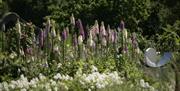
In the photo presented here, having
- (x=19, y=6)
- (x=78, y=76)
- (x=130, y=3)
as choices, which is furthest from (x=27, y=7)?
(x=78, y=76)

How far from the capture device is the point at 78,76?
8594 millimetres

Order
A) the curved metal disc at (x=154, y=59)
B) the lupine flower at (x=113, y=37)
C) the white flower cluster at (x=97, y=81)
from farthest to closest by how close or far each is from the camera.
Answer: the lupine flower at (x=113, y=37)
the white flower cluster at (x=97, y=81)
the curved metal disc at (x=154, y=59)

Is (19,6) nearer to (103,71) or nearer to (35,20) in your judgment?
(35,20)

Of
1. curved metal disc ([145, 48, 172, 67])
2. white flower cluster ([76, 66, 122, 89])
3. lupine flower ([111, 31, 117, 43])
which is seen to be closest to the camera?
curved metal disc ([145, 48, 172, 67])

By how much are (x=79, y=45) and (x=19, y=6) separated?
29296 mm

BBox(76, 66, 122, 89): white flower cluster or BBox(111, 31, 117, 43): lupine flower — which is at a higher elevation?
BBox(76, 66, 122, 89): white flower cluster

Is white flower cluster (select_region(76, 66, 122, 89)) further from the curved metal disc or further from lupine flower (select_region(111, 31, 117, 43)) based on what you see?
lupine flower (select_region(111, 31, 117, 43))

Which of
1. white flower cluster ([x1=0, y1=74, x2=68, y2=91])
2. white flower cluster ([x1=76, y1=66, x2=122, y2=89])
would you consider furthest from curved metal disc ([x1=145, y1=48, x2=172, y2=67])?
white flower cluster ([x1=0, y1=74, x2=68, y2=91])

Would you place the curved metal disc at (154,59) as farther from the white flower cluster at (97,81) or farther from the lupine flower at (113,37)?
the lupine flower at (113,37)

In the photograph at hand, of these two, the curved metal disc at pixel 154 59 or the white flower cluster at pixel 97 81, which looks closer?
the curved metal disc at pixel 154 59

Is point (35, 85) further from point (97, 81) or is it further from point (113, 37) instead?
point (113, 37)

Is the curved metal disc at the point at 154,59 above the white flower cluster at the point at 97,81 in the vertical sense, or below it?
above

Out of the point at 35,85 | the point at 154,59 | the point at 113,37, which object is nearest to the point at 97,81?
the point at 35,85

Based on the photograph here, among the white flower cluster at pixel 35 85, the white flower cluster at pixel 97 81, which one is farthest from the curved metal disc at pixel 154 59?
the white flower cluster at pixel 35 85
